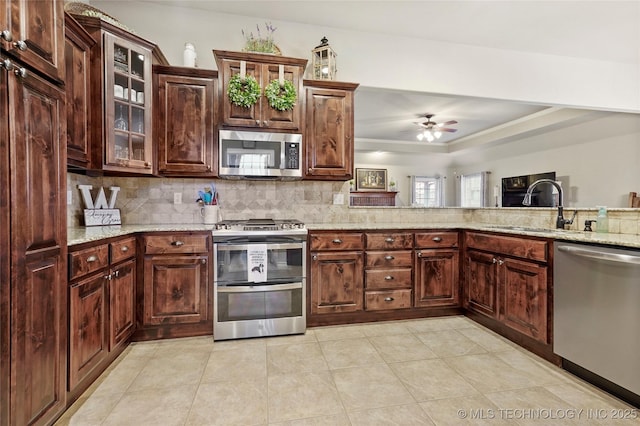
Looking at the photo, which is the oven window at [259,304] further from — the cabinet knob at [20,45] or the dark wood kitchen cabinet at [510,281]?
the cabinet knob at [20,45]

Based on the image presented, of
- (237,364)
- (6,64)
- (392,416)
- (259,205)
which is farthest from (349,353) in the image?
(6,64)

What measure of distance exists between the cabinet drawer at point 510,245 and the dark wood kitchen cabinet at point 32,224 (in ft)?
9.74

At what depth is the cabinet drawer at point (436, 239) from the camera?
281 cm

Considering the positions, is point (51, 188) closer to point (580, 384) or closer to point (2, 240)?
point (2, 240)

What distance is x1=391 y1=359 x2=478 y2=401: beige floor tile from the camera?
1725 mm

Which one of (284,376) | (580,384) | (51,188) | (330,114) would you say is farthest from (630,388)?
(51,188)

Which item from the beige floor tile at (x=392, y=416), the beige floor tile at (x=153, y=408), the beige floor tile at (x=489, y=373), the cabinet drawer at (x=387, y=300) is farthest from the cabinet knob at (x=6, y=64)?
the beige floor tile at (x=489, y=373)

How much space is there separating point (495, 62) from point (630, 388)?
3.22 m

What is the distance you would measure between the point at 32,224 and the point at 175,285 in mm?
1272

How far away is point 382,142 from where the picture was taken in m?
7.59

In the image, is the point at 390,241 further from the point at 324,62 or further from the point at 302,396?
the point at 324,62

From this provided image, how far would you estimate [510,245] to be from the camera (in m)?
2.36

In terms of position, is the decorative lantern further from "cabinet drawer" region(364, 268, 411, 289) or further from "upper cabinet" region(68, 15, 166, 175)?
"cabinet drawer" region(364, 268, 411, 289)

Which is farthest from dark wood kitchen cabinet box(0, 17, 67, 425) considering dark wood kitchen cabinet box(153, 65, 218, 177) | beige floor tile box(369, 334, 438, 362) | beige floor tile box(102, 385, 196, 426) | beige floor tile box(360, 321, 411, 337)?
beige floor tile box(360, 321, 411, 337)
